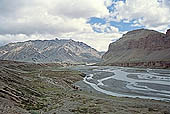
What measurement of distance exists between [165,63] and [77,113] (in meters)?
169

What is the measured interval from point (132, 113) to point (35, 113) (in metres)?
13.6

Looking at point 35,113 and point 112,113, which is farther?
point 112,113

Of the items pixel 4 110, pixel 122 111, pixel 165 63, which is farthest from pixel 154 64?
pixel 4 110

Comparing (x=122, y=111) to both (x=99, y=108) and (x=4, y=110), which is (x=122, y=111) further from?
(x=4, y=110)

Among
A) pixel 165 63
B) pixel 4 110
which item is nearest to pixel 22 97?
pixel 4 110

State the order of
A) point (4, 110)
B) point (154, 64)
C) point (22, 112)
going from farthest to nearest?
1. point (154, 64)
2. point (22, 112)
3. point (4, 110)

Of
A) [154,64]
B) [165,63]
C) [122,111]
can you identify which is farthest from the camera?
[154,64]

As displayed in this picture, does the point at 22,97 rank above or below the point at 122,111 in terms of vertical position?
above

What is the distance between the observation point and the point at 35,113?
2356 cm

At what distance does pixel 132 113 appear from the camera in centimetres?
2706

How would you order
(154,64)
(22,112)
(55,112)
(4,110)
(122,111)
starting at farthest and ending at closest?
(154,64) < (122,111) < (55,112) < (22,112) < (4,110)

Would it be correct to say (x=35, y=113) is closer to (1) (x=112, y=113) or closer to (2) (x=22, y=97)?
(2) (x=22, y=97)

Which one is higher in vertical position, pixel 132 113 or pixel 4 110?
pixel 4 110

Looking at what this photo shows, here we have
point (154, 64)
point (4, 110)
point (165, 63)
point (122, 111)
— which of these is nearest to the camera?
point (4, 110)
